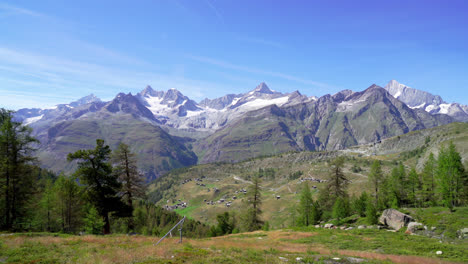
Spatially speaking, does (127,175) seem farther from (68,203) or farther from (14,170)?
(68,203)

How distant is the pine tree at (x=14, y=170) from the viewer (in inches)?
1284

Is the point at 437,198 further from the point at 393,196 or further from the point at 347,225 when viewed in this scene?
the point at 347,225

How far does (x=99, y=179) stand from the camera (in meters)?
35.3

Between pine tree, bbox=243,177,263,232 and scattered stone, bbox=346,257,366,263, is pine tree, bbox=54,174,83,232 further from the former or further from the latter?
scattered stone, bbox=346,257,366,263

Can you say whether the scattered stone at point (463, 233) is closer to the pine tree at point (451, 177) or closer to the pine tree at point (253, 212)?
the pine tree at point (451, 177)

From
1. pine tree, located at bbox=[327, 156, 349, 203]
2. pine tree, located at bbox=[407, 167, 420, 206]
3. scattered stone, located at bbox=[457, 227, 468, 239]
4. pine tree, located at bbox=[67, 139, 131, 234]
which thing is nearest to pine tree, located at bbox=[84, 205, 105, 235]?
pine tree, located at bbox=[67, 139, 131, 234]

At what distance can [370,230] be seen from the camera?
38656 mm

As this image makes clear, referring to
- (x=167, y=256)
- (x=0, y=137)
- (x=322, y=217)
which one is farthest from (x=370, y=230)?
(x=0, y=137)

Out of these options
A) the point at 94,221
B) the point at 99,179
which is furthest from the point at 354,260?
the point at 94,221

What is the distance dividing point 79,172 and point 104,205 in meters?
6.34

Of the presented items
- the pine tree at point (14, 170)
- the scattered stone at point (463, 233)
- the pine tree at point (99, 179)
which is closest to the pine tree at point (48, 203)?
the pine tree at point (14, 170)

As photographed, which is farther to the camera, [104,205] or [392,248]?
[104,205]

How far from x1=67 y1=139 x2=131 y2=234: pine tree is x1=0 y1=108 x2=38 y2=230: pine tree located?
21.5 feet

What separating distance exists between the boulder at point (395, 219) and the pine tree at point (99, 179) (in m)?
47.8
